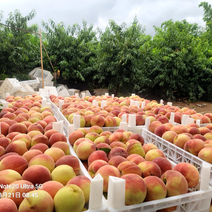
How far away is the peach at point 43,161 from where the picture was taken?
999 mm

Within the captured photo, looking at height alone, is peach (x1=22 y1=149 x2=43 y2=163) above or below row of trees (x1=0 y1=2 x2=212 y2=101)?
below

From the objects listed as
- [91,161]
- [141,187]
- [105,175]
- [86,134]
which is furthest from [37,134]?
[141,187]

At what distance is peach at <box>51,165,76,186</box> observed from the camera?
925mm

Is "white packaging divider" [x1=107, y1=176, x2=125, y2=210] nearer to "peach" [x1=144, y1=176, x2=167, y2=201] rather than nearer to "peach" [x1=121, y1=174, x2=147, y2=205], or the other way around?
"peach" [x1=121, y1=174, x2=147, y2=205]

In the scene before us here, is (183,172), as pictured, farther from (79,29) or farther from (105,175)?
(79,29)

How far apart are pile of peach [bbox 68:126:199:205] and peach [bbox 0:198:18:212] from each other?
0.40m

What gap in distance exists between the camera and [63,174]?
937mm

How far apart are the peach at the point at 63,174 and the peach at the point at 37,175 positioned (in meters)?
0.04

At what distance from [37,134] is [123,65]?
6.95 metres

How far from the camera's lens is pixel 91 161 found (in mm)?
1144

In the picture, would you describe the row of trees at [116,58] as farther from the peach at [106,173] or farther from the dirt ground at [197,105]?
the peach at [106,173]

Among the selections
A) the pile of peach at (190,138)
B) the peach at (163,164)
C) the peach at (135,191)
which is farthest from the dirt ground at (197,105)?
the peach at (135,191)

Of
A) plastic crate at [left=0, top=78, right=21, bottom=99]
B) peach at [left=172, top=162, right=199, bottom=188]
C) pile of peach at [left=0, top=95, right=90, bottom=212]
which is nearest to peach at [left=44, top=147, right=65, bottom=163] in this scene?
pile of peach at [left=0, top=95, right=90, bottom=212]

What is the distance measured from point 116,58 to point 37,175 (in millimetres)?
7500
